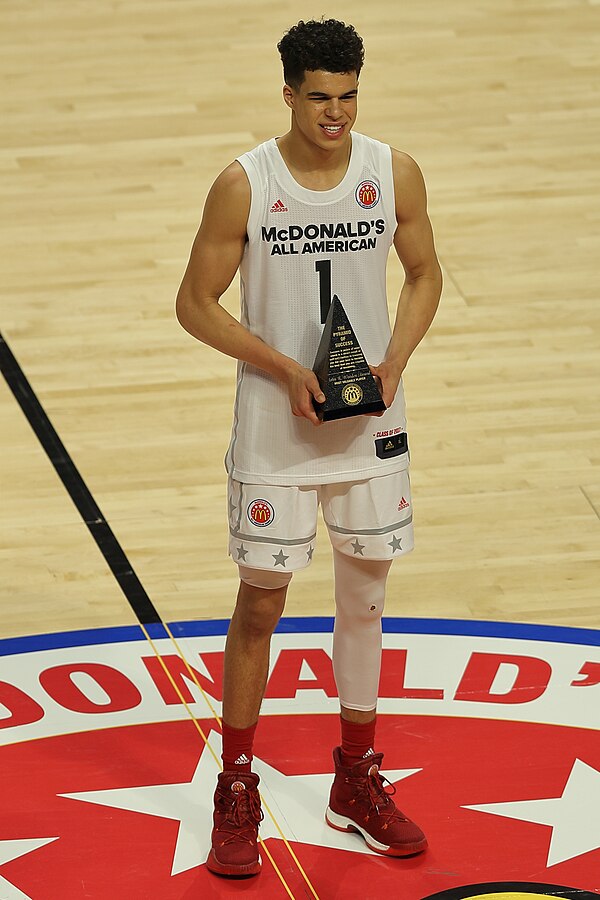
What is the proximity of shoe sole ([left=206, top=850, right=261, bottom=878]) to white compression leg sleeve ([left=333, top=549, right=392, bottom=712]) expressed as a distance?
1.33 ft

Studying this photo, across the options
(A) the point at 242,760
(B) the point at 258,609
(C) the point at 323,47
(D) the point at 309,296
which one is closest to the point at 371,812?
(A) the point at 242,760

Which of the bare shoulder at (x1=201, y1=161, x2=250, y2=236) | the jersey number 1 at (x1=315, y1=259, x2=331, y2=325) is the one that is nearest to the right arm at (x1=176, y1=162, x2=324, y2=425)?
the bare shoulder at (x1=201, y1=161, x2=250, y2=236)

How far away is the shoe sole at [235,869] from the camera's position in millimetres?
3488

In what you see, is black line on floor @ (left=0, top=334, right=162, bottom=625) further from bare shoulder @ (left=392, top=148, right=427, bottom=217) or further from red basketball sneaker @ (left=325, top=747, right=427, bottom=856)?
bare shoulder @ (left=392, top=148, right=427, bottom=217)

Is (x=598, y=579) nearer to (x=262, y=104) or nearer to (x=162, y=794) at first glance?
(x=162, y=794)

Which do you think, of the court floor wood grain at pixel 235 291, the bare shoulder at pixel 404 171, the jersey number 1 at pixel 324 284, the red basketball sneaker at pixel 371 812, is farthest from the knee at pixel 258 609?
the court floor wood grain at pixel 235 291

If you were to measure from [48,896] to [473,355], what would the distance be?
301 centimetres

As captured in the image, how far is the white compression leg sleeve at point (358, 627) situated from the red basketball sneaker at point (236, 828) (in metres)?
0.30

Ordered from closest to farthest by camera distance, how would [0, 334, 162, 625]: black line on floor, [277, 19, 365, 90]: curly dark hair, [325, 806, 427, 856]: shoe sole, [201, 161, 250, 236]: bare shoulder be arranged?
[277, 19, 365, 90]: curly dark hair → [201, 161, 250, 236]: bare shoulder → [325, 806, 427, 856]: shoe sole → [0, 334, 162, 625]: black line on floor

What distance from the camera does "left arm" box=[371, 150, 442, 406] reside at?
3.29 m

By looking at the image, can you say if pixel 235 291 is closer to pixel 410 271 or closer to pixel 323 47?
pixel 410 271

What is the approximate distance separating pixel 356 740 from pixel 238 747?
0.28 meters

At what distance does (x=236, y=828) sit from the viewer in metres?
3.51

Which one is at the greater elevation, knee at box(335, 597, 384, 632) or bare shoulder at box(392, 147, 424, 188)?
bare shoulder at box(392, 147, 424, 188)
